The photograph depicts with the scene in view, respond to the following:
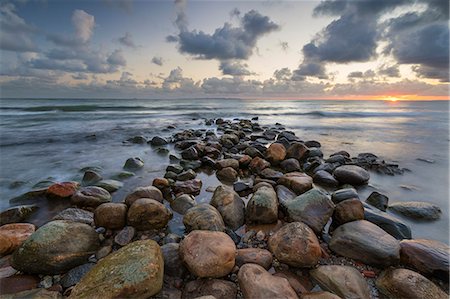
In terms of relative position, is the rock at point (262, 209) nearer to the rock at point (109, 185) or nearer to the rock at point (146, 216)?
the rock at point (146, 216)

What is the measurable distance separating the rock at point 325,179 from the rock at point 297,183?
554mm

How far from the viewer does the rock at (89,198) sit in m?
3.65

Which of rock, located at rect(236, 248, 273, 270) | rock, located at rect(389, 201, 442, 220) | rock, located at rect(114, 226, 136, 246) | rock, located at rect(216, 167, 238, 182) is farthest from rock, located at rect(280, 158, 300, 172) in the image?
rock, located at rect(114, 226, 136, 246)

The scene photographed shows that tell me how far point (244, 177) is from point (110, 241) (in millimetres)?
3034

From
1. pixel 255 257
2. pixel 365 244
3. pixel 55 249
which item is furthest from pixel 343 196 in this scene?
pixel 55 249

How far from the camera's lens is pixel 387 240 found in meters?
2.45

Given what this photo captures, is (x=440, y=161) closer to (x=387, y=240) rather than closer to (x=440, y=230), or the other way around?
(x=440, y=230)

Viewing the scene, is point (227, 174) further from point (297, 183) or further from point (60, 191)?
point (60, 191)

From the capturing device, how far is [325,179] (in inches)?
186

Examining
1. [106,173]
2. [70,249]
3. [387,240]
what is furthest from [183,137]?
[387,240]

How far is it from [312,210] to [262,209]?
2.09 feet

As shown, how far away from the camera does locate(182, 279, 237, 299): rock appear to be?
203 centimetres

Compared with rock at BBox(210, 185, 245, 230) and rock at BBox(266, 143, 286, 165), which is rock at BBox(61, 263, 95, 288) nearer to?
rock at BBox(210, 185, 245, 230)

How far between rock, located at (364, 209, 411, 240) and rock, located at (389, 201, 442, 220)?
663 millimetres
